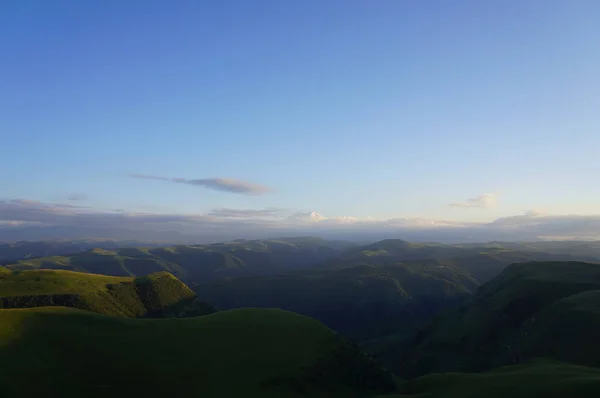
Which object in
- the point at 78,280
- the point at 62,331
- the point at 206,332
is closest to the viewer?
the point at 62,331

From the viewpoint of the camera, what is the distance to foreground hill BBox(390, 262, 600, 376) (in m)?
92.9

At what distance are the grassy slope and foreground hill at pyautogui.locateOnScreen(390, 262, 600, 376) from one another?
123 feet

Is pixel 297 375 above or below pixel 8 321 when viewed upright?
below

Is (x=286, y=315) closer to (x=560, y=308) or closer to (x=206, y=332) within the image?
(x=206, y=332)

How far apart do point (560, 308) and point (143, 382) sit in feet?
335

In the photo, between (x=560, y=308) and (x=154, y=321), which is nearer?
(x=154, y=321)

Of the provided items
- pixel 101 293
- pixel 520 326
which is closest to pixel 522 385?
pixel 520 326

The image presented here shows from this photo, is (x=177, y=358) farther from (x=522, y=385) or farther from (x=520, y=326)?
(x=520, y=326)

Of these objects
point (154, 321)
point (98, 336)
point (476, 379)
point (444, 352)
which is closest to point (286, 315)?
point (154, 321)

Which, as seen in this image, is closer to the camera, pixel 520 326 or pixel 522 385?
pixel 522 385

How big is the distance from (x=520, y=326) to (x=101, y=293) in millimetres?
146853

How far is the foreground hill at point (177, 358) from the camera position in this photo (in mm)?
52094

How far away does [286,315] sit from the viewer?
89312mm

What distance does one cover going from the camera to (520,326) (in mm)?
118562
